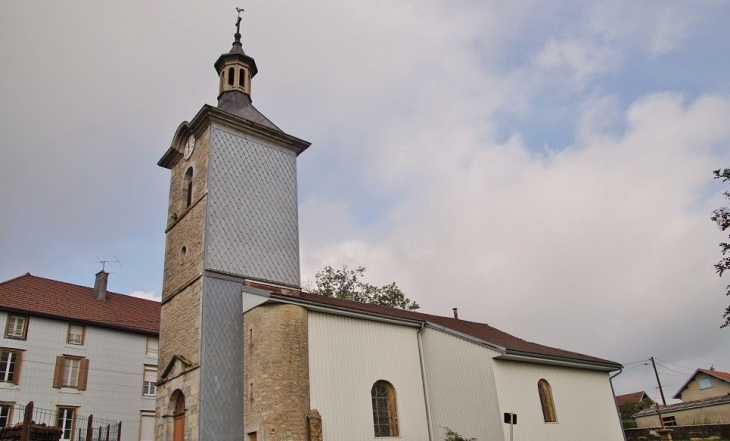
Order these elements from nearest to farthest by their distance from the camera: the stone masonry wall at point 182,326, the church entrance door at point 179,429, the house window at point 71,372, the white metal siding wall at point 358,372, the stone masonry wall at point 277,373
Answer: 1. the stone masonry wall at point 277,373
2. the white metal siding wall at point 358,372
3. the church entrance door at point 179,429
4. the stone masonry wall at point 182,326
5. the house window at point 71,372

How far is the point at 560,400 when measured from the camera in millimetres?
20547

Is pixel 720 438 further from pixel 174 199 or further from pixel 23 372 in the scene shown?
pixel 23 372

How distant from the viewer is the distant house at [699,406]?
37306 millimetres

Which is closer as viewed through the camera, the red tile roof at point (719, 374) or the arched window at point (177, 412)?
the arched window at point (177, 412)

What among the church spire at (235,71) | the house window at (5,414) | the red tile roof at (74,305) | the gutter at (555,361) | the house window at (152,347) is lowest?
the gutter at (555,361)

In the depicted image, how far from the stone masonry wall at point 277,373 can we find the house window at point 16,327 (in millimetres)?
16129

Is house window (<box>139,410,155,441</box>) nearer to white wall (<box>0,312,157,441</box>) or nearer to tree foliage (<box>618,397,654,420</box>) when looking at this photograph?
white wall (<box>0,312,157,441</box>)

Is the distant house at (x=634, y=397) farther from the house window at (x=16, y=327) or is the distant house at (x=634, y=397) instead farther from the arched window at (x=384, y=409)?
the house window at (x=16, y=327)

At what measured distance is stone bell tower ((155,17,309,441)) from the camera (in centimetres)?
1747

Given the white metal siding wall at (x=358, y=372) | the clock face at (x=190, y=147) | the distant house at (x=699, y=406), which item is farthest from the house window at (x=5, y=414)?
the distant house at (x=699, y=406)

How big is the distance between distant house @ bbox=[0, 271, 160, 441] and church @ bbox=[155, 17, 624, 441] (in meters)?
11.1

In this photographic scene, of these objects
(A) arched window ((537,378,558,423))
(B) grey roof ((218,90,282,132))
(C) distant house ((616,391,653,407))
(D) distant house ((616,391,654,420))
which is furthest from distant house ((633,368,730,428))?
(B) grey roof ((218,90,282,132))

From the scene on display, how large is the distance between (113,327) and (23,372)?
4.82 meters

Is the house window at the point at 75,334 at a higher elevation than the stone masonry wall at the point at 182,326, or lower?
higher
